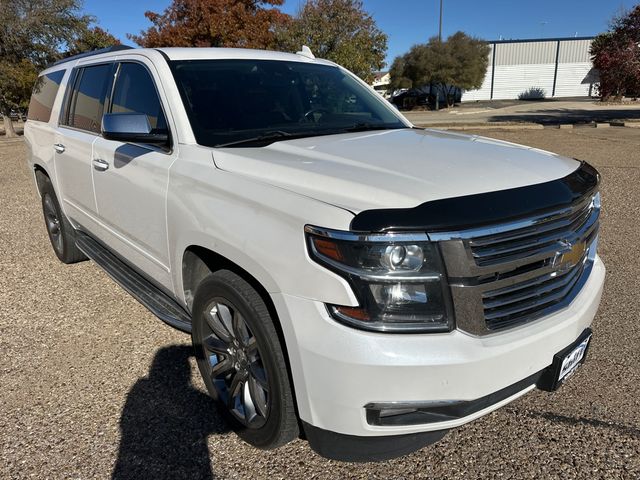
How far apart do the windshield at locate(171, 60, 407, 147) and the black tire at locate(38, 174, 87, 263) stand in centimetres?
246

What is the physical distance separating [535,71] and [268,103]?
65.2 metres

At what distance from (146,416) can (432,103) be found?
49.8 m

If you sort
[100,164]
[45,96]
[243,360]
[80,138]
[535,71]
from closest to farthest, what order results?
1. [243,360]
2. [100,164]
3. [80,138]
4. [45,96]
5. [535,71]

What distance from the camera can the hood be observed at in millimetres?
1943

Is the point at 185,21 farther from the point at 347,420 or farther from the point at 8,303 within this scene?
the point at 347,420

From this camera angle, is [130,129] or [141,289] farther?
[141,289]

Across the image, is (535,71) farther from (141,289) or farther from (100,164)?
(141,289)

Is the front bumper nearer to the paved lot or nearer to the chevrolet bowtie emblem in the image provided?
the chevrolet bowtie emblem

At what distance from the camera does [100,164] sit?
3.58 meters

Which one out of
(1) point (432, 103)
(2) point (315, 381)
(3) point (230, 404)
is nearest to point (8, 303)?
(3) point (230, 404)

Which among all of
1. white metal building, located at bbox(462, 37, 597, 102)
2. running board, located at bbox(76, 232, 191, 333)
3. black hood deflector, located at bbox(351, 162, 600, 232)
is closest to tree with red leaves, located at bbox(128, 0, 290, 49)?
running board, located at bbox(76, 232, 191, 333)

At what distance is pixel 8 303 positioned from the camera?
14.4 feet

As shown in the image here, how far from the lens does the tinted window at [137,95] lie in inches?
121

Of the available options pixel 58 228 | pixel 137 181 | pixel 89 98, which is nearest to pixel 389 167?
pixel 137 181
